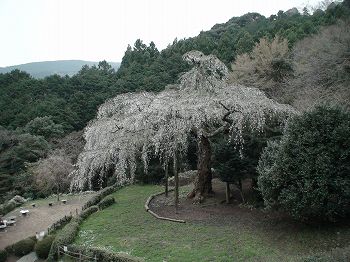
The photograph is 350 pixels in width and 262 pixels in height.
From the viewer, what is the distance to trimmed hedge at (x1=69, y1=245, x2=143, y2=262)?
9.57 m

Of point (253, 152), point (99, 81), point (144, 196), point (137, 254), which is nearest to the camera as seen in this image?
point (137, 254)

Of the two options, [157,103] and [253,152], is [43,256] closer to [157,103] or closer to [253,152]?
[157,103]

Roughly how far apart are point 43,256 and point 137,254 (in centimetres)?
533

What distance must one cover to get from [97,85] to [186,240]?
3517cm

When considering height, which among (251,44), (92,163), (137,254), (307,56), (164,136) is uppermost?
(251,44)

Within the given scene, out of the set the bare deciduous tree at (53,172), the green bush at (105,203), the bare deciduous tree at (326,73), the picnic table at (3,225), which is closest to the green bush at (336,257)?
the bare deciduous tree at (326,73)

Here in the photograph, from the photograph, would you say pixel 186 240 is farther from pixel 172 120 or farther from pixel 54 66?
pixel 54 66

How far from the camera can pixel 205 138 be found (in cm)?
1373

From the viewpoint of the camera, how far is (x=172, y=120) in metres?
11.6

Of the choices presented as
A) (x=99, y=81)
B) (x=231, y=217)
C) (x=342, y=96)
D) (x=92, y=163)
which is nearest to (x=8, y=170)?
(x=99, y=81)

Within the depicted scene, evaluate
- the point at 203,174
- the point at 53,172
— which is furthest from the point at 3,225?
the point at 203,174

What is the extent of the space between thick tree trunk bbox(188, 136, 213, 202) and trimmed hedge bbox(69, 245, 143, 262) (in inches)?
199

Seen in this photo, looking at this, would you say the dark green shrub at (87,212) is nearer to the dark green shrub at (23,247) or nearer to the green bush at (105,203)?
the green bush at (105,203)

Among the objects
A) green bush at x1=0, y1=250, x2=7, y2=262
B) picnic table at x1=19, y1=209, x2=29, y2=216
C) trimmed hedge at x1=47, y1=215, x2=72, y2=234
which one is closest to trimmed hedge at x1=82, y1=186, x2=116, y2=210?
trimmed hedge at x1=47, y1=215, x2=72, y2=234
